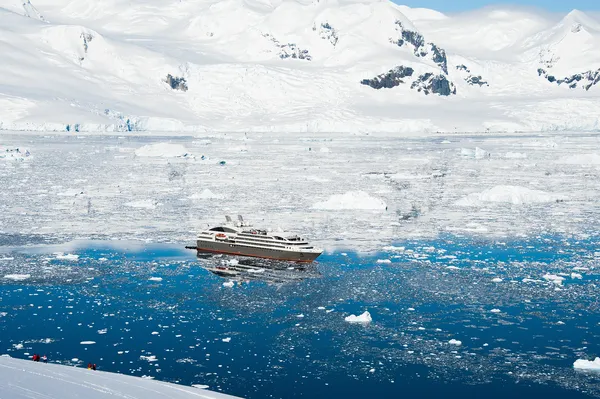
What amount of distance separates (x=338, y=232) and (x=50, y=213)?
1563 cm

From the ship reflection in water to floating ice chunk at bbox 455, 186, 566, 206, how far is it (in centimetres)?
1884

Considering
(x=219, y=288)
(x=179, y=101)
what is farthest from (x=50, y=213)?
(x=179, y=101)

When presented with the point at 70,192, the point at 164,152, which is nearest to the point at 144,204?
the point at 70,192

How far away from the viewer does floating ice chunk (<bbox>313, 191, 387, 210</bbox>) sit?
44281 millimetres

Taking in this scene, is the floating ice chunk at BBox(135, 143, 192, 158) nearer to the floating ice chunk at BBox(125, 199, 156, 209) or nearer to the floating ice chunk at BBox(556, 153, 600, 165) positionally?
the floating ice chunk at BBox(556, 153, 600, 165)

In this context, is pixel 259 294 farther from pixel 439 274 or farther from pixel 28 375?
pixel 28 375

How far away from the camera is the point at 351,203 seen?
4444cm

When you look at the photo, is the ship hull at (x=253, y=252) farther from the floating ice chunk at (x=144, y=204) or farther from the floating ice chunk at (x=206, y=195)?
the floating ice chunk at (x=206, y=195)

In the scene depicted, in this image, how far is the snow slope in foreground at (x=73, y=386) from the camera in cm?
1330

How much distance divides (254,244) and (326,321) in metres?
9.95

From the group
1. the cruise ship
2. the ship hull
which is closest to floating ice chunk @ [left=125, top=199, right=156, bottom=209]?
the cruise ship

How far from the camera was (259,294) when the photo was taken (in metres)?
25.9

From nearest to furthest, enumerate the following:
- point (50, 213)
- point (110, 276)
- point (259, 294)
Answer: point (259, 294) < point (110, 276) < point (50, 213)

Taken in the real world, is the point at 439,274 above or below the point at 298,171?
below
